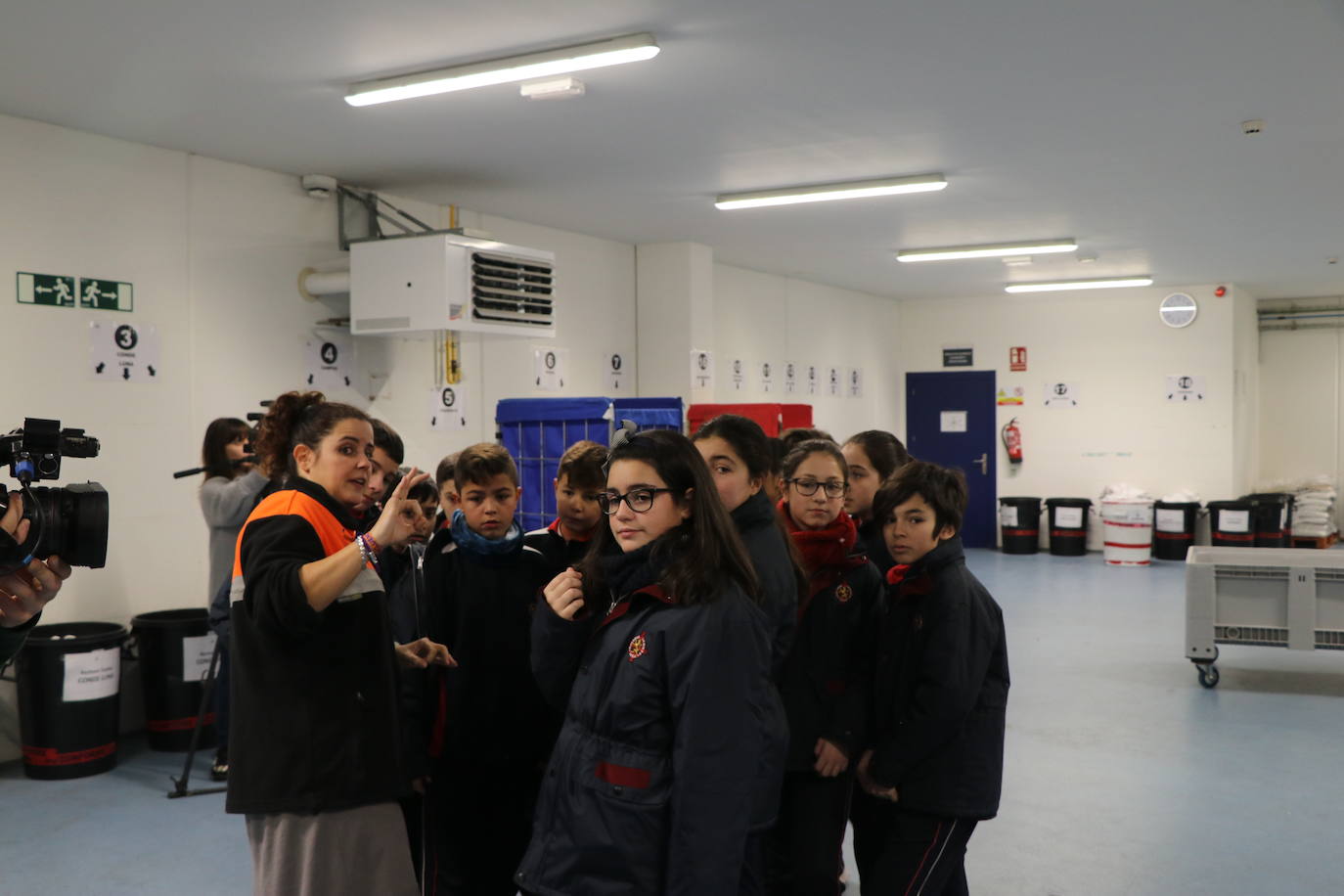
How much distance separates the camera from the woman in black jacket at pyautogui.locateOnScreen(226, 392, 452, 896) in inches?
84.0

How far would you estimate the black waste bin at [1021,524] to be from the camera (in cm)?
1222

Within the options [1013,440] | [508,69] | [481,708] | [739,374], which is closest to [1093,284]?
[1013,440]

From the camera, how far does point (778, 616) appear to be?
220 centimetres

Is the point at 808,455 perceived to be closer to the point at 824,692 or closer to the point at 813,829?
the point at 824,692

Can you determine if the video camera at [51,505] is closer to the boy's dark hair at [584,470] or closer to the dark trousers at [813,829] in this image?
the boy's dark hair at [584,470]

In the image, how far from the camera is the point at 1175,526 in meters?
11.4

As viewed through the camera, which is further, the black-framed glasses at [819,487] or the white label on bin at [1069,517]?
the white label on bin at [1069,517]

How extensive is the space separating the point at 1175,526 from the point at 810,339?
4.38 m

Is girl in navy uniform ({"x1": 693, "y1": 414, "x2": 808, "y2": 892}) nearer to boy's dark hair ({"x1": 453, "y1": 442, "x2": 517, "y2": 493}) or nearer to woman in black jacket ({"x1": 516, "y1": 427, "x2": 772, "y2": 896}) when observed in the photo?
woman in black jacket ({"x1": 516, "y1": 427, "x2": 772, "y2": 896})

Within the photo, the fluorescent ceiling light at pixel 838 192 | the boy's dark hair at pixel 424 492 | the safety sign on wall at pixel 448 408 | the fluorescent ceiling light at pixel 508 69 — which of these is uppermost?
the fluorescent ceiling light at pixel 838 192

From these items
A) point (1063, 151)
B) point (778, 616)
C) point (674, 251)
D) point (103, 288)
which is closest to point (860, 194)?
point (1063, 151)

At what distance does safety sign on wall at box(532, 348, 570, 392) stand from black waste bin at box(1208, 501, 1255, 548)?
7.17m

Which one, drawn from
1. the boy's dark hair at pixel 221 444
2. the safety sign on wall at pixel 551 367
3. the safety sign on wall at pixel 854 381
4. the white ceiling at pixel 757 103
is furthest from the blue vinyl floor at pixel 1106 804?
the safety sign on wall at pixel 854 381

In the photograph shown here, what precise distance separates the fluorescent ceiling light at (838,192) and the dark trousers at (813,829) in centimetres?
474
